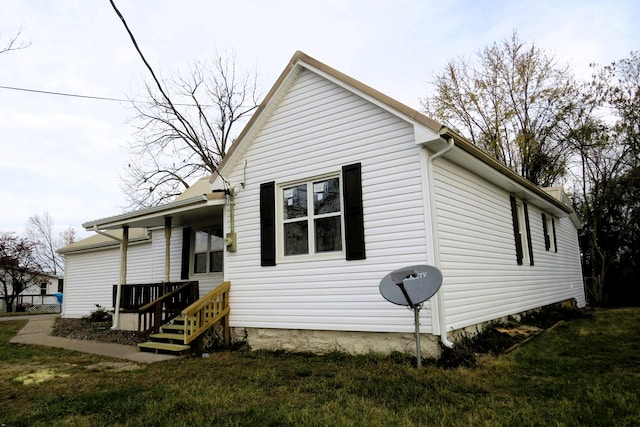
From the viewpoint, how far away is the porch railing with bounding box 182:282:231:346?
716 centimetres

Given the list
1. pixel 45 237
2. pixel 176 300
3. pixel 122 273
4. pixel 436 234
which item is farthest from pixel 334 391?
pixel 45 237

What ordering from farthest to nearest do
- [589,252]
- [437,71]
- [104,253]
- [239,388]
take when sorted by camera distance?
[437,71] → [589,252] → [104,253] → [239,388]

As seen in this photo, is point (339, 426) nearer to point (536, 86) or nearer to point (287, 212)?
point (287, 212)

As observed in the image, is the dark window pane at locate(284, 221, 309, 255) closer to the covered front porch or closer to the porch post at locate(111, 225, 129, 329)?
the covered front porch

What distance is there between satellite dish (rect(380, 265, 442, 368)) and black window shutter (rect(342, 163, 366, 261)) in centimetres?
109

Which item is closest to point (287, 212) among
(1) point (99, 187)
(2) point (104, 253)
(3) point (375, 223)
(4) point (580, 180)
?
(3) point (375, 223)

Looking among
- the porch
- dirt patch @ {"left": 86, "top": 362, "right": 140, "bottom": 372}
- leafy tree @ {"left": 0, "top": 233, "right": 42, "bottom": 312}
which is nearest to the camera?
dirt patch @ {"left": 86, "top": 362, "right": 140, "bottom": 372}

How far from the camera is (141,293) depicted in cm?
981

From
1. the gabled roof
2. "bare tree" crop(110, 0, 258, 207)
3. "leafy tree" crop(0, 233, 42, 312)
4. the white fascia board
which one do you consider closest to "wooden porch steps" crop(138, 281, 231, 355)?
the white fascia board

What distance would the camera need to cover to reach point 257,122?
7.96 m

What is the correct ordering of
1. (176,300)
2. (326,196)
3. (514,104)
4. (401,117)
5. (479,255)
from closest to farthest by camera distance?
1. (401,117)
2. (326,196)
3. (479,255)
4. (176,300)
5. (514,104)

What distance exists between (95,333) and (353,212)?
8139 millimetres

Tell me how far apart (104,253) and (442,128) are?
43.4 feet

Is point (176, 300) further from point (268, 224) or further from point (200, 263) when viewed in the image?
point (268, 224)
